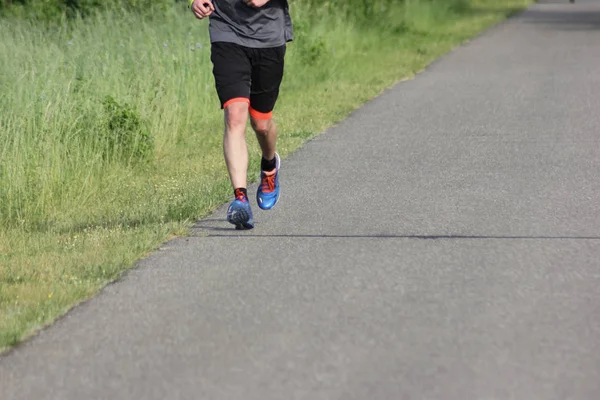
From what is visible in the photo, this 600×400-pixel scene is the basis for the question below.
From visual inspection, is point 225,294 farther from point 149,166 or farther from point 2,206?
point 149,166

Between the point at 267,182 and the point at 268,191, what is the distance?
7 cm

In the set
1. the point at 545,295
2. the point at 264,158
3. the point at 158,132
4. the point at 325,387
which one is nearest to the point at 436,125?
the point at 158,132

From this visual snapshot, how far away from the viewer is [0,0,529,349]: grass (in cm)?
687

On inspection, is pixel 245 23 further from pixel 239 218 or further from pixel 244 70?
pixel 239 218

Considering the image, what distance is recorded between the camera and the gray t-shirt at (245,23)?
24.9 ft

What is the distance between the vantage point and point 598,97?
14938 mm

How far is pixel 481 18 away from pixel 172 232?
26.3 metres

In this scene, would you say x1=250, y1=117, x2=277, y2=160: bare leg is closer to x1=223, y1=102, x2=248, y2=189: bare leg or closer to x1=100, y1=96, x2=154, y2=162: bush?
x1=223, y1=102, x2=248, y2=189: bare leg

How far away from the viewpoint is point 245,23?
762 cm

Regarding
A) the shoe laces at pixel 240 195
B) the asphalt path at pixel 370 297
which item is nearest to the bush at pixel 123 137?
the asphalt path at pixel 370 297

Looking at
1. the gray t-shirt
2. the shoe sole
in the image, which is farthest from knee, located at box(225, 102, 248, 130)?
the shoe sole

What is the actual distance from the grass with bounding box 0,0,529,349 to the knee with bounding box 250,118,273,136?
24.0 inches

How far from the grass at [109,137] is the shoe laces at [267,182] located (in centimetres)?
42

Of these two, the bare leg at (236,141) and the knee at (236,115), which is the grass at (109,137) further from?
the knee at (236,115)
